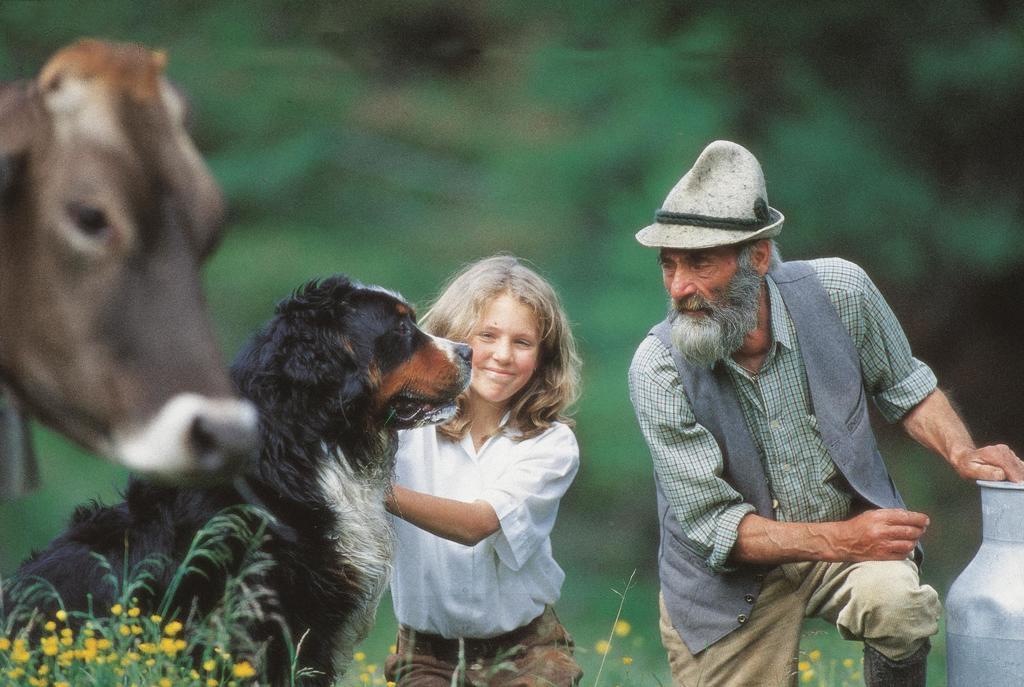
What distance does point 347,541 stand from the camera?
3.46 m

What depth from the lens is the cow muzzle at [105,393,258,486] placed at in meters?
1.78

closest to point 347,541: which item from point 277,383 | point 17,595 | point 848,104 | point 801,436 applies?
point 277,383

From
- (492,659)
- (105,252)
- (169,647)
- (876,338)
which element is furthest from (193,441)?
(876,338)

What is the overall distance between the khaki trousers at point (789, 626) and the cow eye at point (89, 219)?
2561 millimetres

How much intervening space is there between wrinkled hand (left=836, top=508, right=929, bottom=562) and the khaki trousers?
0.17 m

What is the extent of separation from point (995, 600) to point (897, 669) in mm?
530

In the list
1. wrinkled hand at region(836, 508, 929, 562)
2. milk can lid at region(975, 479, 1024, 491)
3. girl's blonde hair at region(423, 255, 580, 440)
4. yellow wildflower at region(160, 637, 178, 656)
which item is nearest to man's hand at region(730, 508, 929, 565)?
wrinkled hand at region(836, 508, 929, 562)

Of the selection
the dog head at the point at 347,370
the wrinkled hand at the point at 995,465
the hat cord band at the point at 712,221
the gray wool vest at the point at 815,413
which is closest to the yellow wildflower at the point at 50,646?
the dog head at the point at 347,370

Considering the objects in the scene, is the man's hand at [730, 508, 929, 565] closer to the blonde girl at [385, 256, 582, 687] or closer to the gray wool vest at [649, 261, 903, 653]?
the gray wool vest at [649, 261, 903, 653]

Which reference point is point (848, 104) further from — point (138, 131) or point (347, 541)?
point (138, 131)

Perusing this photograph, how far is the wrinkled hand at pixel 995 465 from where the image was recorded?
3.42 m

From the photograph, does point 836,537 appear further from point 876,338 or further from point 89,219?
point 89,219

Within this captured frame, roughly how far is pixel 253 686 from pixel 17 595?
60 cm

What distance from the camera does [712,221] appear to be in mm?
3727
